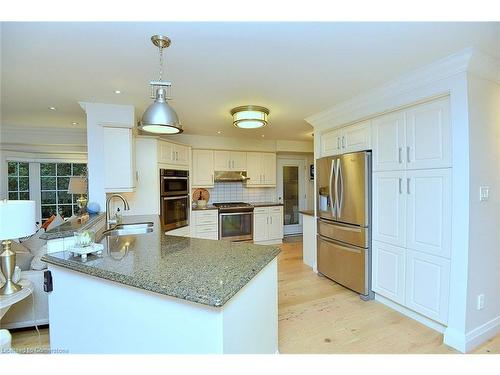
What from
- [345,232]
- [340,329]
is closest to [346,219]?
[345,232]

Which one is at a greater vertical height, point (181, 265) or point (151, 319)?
point (181, 265)

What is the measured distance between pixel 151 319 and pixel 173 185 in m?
3.09

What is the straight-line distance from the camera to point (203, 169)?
5055 millimetres

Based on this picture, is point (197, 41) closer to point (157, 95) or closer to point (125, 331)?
point (157, 95)

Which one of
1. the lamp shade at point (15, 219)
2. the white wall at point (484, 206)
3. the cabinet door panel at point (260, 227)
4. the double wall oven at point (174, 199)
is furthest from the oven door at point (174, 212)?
the white wall at point (484, 206)

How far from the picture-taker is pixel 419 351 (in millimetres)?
2000

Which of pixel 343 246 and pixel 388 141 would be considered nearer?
pixel 388 141

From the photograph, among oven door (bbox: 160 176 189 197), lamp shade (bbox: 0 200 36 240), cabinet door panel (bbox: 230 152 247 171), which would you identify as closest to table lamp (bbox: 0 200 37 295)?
lamp shade (bbox: 0 200 36 240)

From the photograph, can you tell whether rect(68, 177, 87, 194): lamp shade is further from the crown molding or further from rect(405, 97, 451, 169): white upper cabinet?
rect(405, 97, 451, 169): white upper cabinet

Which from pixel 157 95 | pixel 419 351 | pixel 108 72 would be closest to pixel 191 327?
pixel 157 95

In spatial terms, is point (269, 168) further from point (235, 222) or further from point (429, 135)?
point (429, 135)

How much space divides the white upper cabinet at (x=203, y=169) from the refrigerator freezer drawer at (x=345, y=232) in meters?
2.42

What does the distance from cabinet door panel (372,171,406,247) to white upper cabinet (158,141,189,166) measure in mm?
2933
